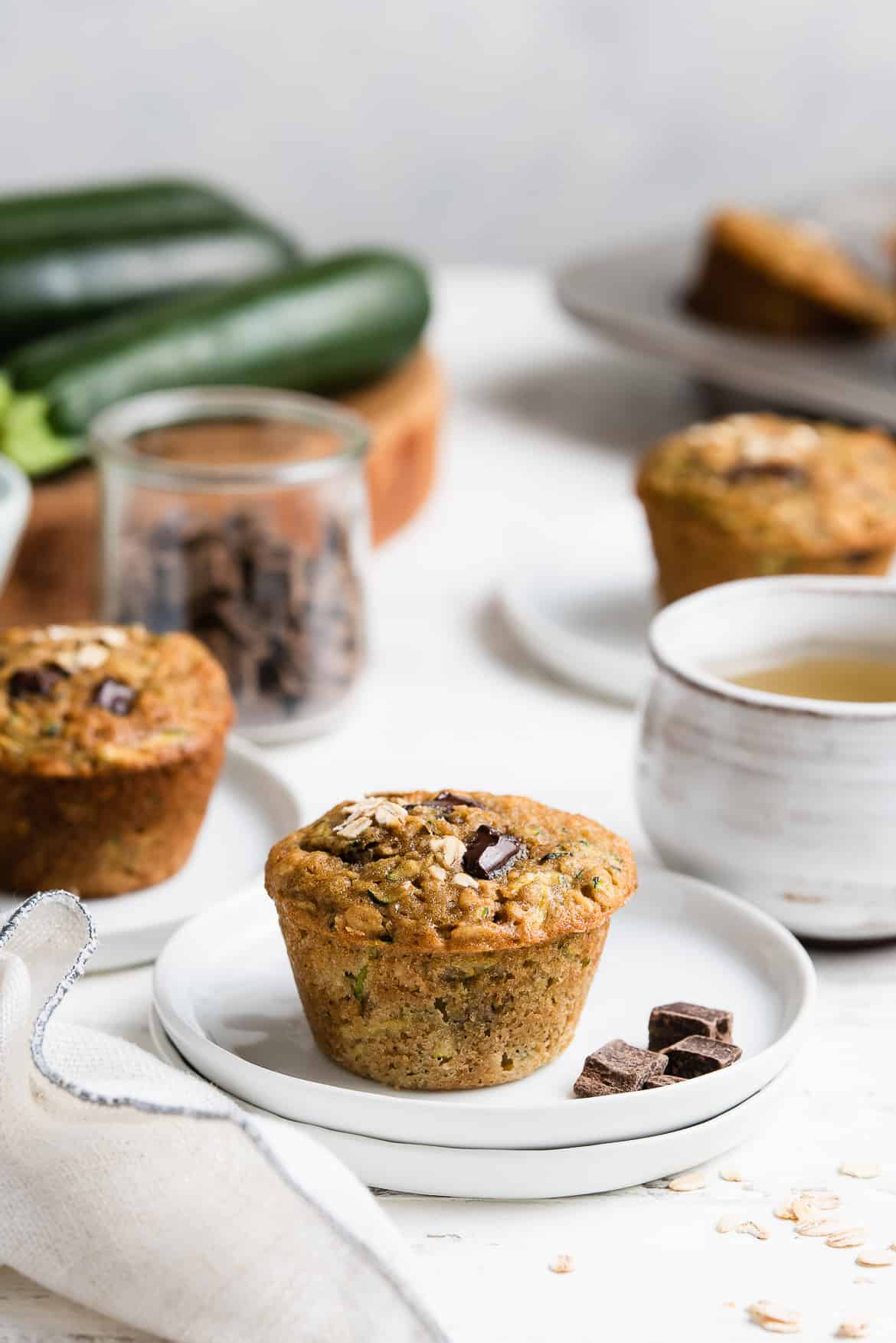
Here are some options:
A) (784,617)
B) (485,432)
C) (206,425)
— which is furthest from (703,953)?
(485,432)

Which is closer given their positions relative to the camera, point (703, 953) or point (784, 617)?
point (703, 953)

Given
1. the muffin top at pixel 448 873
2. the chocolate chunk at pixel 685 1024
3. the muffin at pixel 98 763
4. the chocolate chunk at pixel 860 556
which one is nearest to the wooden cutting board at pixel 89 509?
the muffin at pixel 98 763

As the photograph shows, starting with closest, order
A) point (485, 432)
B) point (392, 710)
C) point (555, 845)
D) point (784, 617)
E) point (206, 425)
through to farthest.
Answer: point (555, 845) < point (784, 617) < point (392, 710) < point (206, 425) < point (485, 432)

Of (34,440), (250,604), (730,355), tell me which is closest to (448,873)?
(250,604)

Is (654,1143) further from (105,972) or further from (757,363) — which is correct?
(757,363)

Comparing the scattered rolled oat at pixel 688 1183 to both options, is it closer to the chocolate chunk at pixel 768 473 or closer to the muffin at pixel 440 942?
the muffin at pixel 440 942

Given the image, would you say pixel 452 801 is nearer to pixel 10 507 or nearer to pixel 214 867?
pixel 214 867

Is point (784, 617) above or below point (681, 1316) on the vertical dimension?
above
